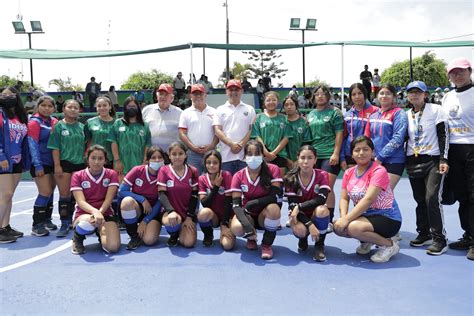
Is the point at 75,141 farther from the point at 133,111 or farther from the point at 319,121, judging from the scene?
the point at 319,121

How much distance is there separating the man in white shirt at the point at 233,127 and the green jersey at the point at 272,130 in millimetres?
158

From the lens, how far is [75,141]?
16.3ft

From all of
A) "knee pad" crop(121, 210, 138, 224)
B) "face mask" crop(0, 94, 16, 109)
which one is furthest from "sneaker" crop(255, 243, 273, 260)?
"face mask" crop(0, 94, 16, 109)

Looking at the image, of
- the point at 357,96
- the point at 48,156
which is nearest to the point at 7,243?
the point at 48,156

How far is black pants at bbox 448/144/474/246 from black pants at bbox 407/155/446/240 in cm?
16

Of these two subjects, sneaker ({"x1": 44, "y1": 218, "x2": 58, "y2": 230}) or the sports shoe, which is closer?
the sports shoe

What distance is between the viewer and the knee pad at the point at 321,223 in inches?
156

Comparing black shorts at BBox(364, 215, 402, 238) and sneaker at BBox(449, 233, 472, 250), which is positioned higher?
black shorts at BBox(364, 215, 402, 238)

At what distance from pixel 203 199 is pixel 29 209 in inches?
153

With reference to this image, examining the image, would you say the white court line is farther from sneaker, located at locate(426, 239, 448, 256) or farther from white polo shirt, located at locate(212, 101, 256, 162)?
sneaker, located at locate(426, 239, 448, 256)

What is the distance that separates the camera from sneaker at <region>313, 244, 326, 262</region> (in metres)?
3.95

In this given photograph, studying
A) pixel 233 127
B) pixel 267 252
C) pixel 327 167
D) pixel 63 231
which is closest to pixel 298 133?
pixel 327 167

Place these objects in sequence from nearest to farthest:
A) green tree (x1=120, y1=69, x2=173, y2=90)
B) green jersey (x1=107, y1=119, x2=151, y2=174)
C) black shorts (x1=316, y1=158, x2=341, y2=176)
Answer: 1. black shorts (x1=316, y1=158, x2=341, y2=176)
2. green jersey (x1=107, y1=119, x2=151, y2=174)
3. green tree (x1=120, y1=69, x2=173, y2=90)

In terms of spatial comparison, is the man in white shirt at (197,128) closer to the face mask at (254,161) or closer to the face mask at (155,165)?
the face mask at (155,165)
